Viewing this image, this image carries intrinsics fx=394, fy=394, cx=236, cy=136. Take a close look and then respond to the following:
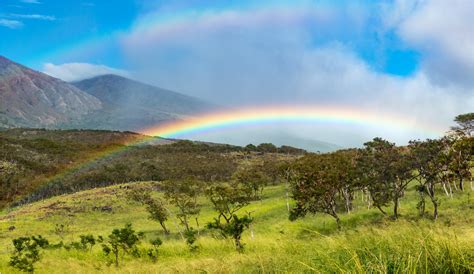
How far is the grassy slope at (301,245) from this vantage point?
19.4 feet

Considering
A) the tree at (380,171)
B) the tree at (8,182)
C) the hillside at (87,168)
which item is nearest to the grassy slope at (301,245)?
the tree at (380,171)

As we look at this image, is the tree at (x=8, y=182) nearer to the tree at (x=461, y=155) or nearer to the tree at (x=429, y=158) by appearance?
the tree at (x=429, y=158)

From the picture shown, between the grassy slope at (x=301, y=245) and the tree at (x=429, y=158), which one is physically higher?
the tree at (x=429, y=158)

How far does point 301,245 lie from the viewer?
9883 mm

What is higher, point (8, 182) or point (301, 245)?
point (301, 245)

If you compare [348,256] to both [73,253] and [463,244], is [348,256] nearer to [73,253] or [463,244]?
[463,244]

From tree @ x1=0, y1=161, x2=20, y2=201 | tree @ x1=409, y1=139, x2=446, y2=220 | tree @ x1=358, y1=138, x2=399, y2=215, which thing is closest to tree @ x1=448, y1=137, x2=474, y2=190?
tree @ x1=409, y1=139, x2=446, y2=220

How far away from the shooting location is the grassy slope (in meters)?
→ 5.91

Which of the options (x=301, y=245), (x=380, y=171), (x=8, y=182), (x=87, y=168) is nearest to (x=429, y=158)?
(x=380, y=171)

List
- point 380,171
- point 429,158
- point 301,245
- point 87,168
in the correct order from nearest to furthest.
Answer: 1. point 301,245
2. point 429,158
3. point 380,171
4. point 87,168

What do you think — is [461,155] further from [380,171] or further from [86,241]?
[86,241]

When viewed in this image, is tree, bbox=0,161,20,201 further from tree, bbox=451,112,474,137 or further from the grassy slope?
tree, bbox=451,112,474,137

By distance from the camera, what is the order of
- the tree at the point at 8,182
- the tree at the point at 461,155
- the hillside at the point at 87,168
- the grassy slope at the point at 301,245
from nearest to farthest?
the grassy slope at the point at 301,245, the tree at the point at 461,155, the tree at the point at 8,182, the hillside at the point at 87,168

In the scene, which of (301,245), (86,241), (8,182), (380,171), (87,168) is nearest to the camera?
(301,245)
